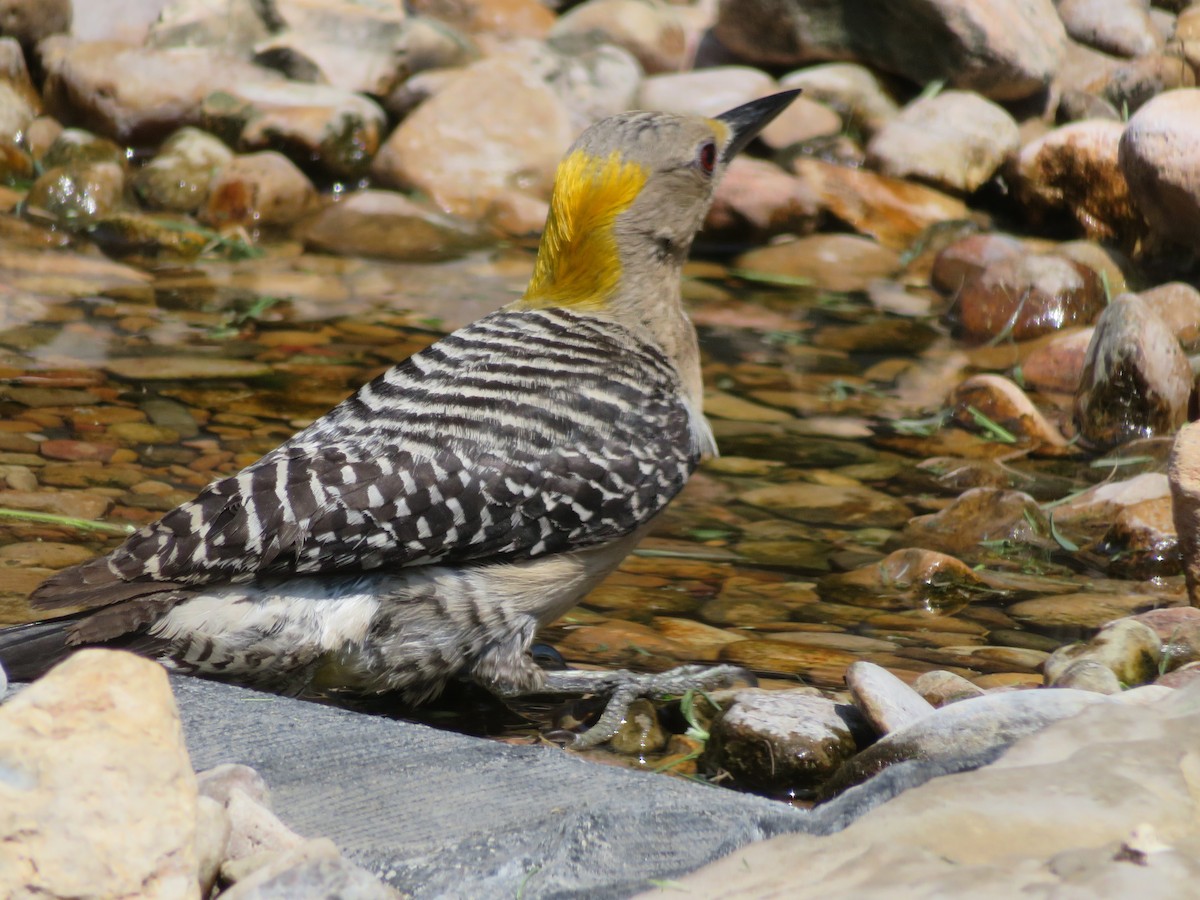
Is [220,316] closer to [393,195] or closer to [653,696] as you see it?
[393,195]

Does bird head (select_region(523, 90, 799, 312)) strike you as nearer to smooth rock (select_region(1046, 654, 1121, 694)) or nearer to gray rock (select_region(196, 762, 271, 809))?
smooth rock (select_region(1046, 654, 1121, 694))

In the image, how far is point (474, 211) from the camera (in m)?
10.2

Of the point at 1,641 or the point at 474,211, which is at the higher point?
the point at 1,641

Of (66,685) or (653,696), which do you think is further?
(653,696)

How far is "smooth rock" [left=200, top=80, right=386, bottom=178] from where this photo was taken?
1030 cm

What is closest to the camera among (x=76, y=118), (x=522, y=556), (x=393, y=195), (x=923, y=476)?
(x=522, y=556)

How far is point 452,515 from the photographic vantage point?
4.07m

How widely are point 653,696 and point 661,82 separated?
25.4 feet

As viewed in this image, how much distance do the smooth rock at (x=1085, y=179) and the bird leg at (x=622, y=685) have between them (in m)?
5.78

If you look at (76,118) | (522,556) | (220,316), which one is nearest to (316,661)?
(522,556)

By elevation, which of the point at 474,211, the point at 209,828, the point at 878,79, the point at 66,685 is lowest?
the point at 474,211

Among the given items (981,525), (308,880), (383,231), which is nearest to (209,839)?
(308,880)

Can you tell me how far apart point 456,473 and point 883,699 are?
1288mm

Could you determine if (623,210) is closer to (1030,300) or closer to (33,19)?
(1030,300)
